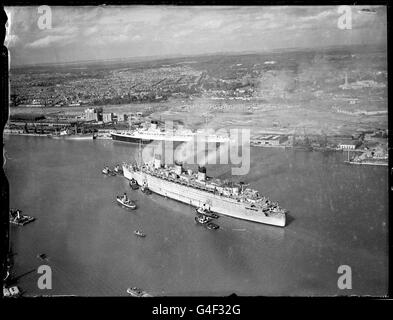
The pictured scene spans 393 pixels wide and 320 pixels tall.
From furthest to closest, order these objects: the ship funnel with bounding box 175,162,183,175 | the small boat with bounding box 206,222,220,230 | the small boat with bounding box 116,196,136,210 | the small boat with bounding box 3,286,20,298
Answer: the ship funnel with bounding box 175,162,183,175
the small boat with bounding box 116,196,136,210
the small boat with bounding box 206,222,220,230
the small boat with bounding box 3,286,20,298

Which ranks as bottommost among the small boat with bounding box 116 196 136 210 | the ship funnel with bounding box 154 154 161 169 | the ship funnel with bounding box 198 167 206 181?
the small boat with bounding box 116 196 136 210

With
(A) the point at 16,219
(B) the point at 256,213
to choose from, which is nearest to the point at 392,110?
(B) the point at 256,213

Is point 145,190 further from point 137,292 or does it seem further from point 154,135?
point 137,292

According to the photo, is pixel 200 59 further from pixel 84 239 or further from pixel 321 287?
pixel 321 287

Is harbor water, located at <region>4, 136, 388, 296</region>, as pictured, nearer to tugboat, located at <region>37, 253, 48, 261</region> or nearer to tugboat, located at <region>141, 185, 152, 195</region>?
tugboat, located at <region>37, 253, 48, 261</region>

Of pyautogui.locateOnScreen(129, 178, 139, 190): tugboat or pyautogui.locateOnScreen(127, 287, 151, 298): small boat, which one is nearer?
pyautogui.locateOnScreen(127, 287, 151, 298): small boat

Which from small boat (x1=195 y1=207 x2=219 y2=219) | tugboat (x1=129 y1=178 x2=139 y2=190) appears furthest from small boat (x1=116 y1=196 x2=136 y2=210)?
small boat (x1=195 y1=207 x2=219 y2=219)
